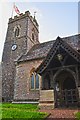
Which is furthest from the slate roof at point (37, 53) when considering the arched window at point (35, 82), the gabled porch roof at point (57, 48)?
the gabled porch roof at point (57, 48)

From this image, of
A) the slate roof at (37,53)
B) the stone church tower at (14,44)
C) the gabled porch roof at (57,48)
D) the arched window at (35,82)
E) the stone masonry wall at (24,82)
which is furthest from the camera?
the stone church tower at (14,44)

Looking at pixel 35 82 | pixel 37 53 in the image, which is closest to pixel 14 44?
pixel 37 53

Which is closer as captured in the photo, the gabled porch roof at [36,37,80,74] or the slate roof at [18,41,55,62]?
the gabled porch roof at [36,37,80,74]

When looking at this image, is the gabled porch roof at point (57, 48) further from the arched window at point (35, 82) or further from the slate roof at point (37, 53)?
the arched window at point (35, 82)

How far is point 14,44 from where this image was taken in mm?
26969

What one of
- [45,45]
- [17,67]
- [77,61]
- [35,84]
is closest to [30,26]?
[45,45]

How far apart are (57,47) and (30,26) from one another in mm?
14933

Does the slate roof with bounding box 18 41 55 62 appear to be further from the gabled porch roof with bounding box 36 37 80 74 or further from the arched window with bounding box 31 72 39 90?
the gabled porch roof with bounding box 36 37 80 74

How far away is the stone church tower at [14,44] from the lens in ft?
79.5

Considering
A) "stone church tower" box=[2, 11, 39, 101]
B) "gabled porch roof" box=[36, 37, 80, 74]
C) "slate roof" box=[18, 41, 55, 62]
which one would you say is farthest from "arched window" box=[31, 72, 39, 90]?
"gabled porch roof" box=[36, 37, 80, 74]

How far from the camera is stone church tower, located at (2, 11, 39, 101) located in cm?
2423

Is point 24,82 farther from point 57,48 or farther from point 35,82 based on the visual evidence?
point 57,48

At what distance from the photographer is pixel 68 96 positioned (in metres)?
13.5

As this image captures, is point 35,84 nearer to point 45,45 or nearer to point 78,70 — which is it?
point 45,45
